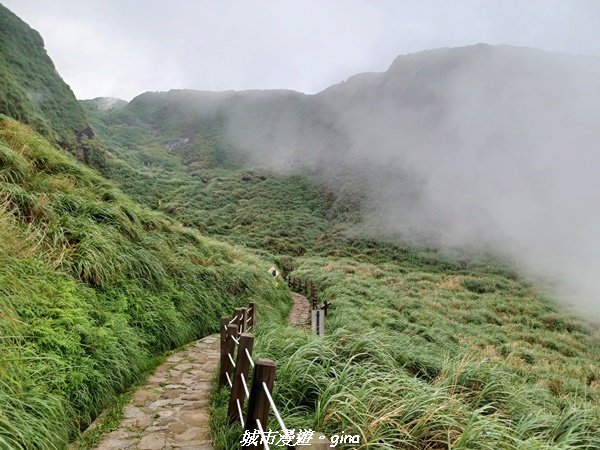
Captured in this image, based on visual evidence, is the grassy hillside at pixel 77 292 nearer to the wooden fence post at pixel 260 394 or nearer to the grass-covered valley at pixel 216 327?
the grass-covered valley at pixel 216 327

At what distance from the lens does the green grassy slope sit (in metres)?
3.15

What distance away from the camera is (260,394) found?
7.80 feet

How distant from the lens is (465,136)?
1956 inches

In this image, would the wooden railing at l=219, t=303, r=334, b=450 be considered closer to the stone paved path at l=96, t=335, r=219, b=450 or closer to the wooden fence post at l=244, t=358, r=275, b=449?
the wooden fence post at l=244, t=358, r=275, b=449

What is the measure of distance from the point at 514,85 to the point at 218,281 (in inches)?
2481

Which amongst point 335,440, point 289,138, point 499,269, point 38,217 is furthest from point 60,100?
point 289,138

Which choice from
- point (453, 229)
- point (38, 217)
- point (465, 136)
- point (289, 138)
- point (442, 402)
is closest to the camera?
point (442, 402)

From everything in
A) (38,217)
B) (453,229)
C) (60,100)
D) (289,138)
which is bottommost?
(453,229)

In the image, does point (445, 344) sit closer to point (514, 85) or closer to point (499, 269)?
point (499, 269)

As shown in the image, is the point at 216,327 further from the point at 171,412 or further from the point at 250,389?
the point at 250,389

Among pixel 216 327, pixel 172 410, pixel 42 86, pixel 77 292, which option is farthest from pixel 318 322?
pixel 42 86

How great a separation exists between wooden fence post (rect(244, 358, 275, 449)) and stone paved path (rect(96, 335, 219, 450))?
121 centimetres

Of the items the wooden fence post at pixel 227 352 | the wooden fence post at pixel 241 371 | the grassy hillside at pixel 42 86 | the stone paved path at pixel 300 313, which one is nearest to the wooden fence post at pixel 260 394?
the wooden fence post at pixel 241 371

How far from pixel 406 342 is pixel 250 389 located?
20.9 feet
